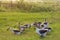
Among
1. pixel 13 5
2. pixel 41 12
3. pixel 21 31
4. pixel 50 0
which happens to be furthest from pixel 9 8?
pixel 21 31

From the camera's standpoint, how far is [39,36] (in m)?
9.84

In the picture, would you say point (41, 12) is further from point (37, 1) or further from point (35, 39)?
point (35, 39)

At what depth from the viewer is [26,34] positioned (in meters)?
10.5

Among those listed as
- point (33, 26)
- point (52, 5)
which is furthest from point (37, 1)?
point (33, 26)

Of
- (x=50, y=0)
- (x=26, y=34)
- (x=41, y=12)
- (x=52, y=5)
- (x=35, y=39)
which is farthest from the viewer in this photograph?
(x=50, y=0)

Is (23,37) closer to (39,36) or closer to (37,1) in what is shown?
(39,36)

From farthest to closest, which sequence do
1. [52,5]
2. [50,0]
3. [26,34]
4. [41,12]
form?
1. [50,0]
2. [52,5]
3. [41,12]
4. [26,34]

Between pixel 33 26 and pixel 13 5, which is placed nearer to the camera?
pixel 33 26

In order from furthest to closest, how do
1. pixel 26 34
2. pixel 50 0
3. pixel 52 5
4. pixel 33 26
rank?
pixel 50 0, pixel 52 5, pixel 33 26, pixel 26 34

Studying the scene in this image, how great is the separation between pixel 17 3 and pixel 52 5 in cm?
328

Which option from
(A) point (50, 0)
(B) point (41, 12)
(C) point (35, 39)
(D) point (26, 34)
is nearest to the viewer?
(C) point (35, 39)

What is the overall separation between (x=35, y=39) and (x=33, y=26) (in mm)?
2373

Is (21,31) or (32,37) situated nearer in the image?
(32,37)

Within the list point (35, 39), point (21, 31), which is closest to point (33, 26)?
point (21, 31)
